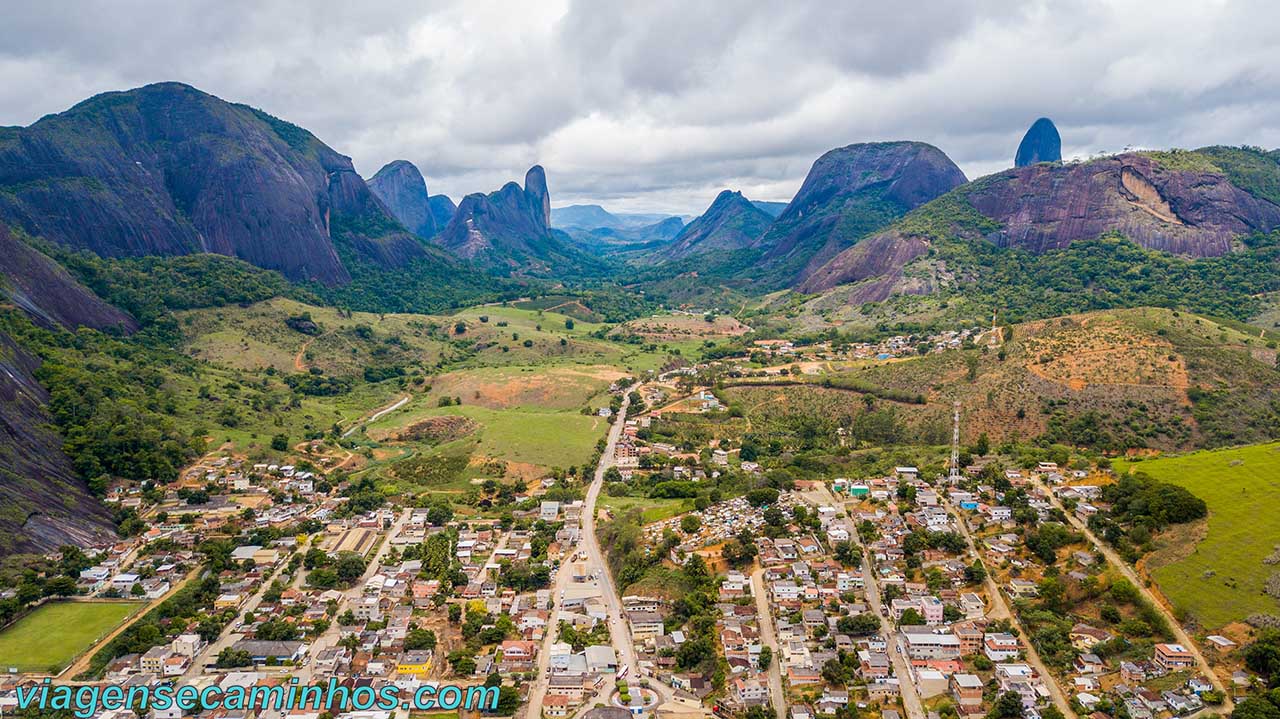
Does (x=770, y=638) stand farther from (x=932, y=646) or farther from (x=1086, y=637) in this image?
(x=1086, y=637)

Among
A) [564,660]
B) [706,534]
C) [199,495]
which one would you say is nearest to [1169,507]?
[706,534]

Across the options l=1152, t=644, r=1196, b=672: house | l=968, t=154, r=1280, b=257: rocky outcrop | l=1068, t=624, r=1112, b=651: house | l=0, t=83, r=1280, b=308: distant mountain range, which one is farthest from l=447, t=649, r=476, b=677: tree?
l=968, t=154, r=1280, b=257: rocky outcrop

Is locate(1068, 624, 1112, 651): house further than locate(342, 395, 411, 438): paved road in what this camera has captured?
No

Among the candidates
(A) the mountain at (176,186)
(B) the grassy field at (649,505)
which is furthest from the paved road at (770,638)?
(A) the mountain at (176,186)

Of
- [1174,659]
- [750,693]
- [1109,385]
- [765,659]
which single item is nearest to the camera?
[1174,659]

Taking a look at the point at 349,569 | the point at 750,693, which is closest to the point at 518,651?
the point at 750,693

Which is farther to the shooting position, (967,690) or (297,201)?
(297,201)

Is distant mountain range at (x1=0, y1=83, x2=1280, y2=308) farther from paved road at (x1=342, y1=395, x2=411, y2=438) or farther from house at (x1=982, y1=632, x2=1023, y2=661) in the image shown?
house at (x1=982, y1=632, x2=1023, y2=661)
